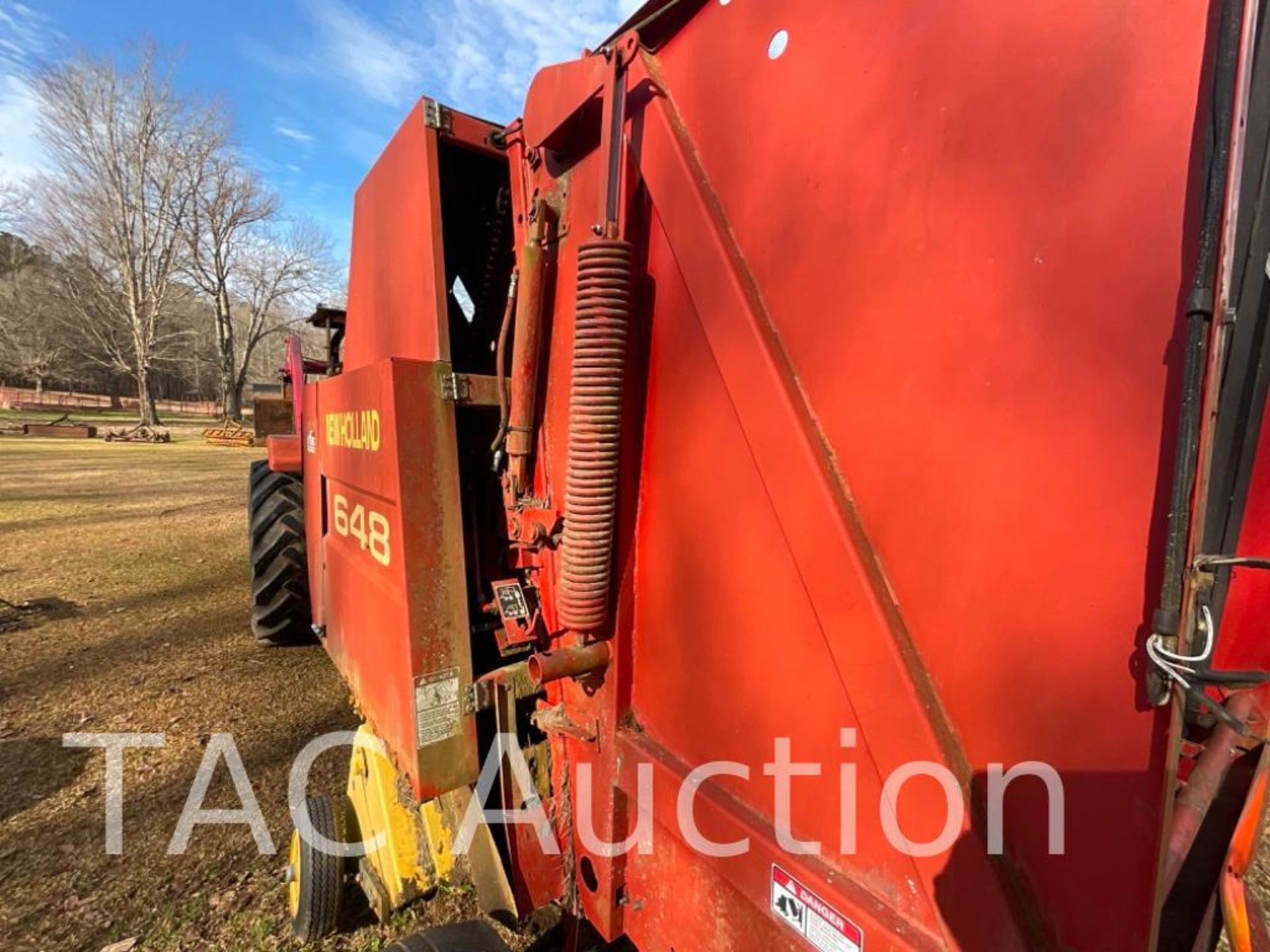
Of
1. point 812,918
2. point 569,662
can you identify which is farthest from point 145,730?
point 812,918

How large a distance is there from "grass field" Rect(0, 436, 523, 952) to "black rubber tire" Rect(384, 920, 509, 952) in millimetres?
814

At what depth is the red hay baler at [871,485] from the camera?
2.58 ft

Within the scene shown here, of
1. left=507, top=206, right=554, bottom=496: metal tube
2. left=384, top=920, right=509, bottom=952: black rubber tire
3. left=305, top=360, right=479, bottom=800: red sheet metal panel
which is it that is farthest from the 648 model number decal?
left=384, top=920, right=509, bottom=952: black rubber tire

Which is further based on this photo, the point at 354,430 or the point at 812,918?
the point at 354,430

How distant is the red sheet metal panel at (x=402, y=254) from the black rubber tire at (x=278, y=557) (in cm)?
221

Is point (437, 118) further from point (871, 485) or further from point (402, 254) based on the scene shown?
point (871, 485)

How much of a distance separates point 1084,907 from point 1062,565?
0.46 meters

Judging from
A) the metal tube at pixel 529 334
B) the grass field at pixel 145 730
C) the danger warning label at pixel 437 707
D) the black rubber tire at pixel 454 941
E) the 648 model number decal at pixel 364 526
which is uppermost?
the metal tube at pixel 529 334

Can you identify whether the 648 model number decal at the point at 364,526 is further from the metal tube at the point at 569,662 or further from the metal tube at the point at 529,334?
the metal tube at the point at 569,662

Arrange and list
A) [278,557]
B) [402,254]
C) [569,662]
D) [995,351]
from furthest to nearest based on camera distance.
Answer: [278,557] → [402,254] → [569,662] → [995,351]

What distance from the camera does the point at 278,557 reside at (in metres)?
4.47

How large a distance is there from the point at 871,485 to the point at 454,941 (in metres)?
1.57

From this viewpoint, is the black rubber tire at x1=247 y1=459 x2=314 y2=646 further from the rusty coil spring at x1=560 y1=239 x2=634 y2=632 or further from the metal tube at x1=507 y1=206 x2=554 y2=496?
the rusty coil spring at x1=560 y1=239 x2=634 y2=632

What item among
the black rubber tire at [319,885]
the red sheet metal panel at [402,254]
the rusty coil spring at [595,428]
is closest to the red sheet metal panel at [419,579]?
the red sheet metal panel at [402,254]
